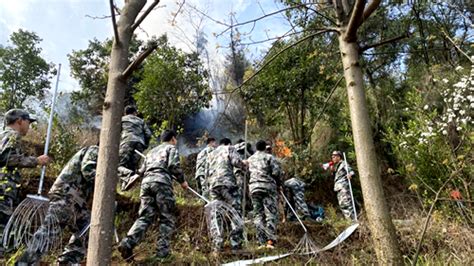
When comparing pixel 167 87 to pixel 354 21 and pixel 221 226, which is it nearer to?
pixel 221 226

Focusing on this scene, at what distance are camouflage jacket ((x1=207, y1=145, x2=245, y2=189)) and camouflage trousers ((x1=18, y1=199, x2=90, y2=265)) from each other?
7.55 feet

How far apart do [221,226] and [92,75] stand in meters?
Result: 13.0

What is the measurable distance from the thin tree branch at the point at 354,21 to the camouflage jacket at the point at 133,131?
4005mm

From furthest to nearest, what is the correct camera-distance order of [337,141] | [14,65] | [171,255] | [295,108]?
[14,65] → [337,141] → [295,108] → [171,255]

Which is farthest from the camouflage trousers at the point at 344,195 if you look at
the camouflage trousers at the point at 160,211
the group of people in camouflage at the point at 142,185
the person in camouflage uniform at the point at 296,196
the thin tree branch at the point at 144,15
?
the thin tree branch at the point at 144,15

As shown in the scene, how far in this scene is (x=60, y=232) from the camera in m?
5.15

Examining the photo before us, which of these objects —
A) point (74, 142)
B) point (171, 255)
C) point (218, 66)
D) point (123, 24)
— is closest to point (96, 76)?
point (218, 66)

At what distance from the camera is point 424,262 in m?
4.55

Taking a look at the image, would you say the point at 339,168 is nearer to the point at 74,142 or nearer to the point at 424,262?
the point at 424,262

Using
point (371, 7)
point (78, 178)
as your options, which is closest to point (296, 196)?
point (78, 178)

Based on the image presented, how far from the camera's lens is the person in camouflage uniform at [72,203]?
5039mm

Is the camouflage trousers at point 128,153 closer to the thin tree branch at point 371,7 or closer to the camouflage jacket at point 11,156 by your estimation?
the camouflage jacket at point 11,156

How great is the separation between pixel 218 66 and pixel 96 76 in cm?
552

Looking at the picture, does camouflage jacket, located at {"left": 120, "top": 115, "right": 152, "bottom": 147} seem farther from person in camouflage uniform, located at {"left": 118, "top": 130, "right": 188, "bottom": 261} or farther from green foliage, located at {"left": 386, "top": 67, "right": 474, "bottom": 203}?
green foliage, located at {"left": 386, "top": 67, "right": 474, "bottom": 203}
